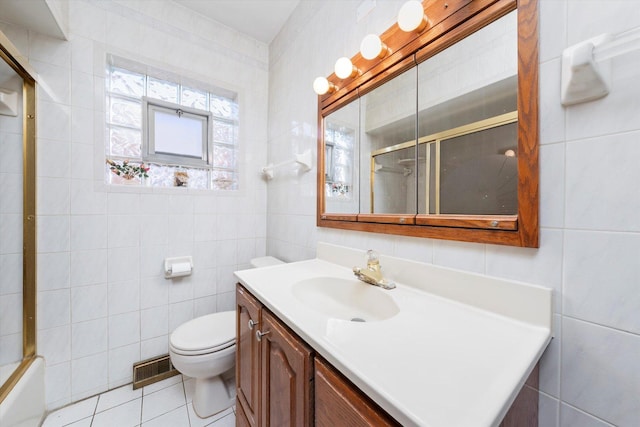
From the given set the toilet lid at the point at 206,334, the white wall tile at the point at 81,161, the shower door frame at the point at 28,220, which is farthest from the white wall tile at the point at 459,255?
the shower door frame at the point at 28,220

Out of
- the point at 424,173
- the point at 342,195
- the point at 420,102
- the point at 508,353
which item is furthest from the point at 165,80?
the point at 508,353

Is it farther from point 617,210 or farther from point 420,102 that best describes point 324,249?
point 617,210

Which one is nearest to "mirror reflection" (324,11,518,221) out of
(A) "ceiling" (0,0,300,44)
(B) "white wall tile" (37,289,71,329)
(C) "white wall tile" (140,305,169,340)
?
(A) "ceiling" (0,0,300,44)

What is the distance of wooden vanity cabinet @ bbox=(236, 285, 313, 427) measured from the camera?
615mm

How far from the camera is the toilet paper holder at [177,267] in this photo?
5.26 ft

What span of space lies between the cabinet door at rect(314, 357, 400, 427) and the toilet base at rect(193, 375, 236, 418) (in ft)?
3.69

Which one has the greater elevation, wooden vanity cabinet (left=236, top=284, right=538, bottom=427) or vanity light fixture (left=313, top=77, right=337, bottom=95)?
vanity light fixture (left=313, top=77, right=337, bottom=95)

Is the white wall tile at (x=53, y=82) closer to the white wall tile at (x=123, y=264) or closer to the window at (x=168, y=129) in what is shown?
the window at (x=168, y=129)

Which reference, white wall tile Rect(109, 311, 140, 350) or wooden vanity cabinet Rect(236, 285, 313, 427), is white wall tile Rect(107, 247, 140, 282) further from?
wooden vanity cabinet Rect(236, 285, 313, 427)

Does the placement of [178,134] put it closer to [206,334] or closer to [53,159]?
[53,159]

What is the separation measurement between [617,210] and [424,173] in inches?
18.4

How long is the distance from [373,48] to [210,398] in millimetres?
1953

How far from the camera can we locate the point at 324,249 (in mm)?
1335

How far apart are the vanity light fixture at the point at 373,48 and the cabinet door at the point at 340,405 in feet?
3.60
